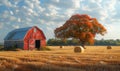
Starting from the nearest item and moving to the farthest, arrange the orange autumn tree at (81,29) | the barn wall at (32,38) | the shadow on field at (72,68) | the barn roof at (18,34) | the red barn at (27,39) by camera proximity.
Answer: the shadow on field at (72,68), the red barn at (27,39), the barn wall at (32,38), the barn roof at (18,34), the orange autumn tree at (81,29)

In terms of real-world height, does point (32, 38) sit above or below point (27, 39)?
above

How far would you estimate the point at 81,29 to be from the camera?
62.6 m

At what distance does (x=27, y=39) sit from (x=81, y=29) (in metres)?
13.5

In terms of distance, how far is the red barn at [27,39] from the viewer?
56.1 m

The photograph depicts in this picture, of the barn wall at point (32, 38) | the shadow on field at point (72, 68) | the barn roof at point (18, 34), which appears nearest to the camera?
the shadow on field at point (72, 68)

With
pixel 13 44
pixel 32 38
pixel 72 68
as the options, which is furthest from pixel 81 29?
pixel 72 68

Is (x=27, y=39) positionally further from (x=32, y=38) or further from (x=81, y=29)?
(x=81, y=29)

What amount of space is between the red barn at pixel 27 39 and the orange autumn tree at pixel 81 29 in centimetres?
587

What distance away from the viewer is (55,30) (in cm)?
6512

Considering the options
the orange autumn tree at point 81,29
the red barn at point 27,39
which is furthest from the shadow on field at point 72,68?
the orange autumn tree at point 81,29

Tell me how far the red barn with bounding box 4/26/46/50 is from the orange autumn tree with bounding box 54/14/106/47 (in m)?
5.87

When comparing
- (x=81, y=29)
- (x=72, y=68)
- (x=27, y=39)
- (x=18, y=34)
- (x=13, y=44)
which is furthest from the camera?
(x=81, y=29)

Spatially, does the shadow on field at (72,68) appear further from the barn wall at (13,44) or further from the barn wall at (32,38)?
the barn wall at (13,44)

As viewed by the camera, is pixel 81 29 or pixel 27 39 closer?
pixel 27 39
